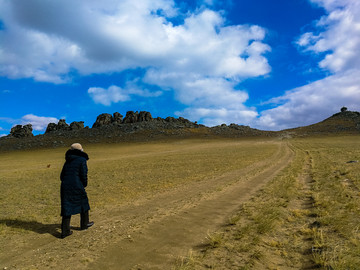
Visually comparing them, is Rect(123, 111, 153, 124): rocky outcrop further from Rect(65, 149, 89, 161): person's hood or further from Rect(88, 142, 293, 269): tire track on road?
Rect(65, 149, 89, 161): person's hood

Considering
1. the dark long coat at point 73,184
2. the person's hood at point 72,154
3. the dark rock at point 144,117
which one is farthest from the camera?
the dark rock at point 144,117

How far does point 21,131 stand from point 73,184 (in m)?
117

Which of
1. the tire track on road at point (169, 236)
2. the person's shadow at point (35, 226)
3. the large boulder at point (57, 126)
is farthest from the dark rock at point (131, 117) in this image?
the person's shadow at point (35, 226)

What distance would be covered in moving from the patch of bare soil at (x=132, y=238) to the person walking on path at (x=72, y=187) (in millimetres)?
641

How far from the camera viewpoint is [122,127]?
310 feet

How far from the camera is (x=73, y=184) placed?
6.64 metres

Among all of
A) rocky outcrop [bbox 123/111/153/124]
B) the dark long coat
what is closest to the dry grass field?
the dark long coat

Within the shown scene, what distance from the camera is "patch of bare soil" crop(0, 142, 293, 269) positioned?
4934 mm

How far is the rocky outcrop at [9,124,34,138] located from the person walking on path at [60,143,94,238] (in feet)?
375

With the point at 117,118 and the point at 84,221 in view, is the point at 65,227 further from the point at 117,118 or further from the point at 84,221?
the point at 117,118

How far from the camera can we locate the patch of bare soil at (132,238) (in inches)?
194

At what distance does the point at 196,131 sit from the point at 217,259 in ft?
290

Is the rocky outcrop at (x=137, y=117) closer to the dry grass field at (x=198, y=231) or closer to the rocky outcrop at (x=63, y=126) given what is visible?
the rocky outcrop at (x=63, y=126)

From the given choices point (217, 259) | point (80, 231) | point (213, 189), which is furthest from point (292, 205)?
point (80, 231)
